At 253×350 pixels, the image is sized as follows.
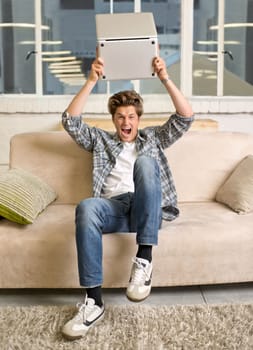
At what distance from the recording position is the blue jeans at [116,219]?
6.85 ft

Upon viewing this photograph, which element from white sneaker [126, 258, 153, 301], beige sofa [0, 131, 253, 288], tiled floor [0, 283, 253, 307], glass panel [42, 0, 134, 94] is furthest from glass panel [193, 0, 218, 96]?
white sneaker [126, 258, 153, 301]

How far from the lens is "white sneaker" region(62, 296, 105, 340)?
1.97 m

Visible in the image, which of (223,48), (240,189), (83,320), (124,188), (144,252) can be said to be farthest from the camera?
(223,48)

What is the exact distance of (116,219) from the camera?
2.29 metres

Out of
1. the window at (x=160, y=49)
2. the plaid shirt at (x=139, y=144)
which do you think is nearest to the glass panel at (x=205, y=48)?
the window at (x=160, y=49)

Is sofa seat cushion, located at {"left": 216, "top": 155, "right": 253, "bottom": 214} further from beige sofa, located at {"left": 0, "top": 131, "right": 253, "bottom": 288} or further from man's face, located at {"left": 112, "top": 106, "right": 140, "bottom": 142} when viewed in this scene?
man's face, located at {"left": 112, "top": 106, "right": 140, "bottom": 142}

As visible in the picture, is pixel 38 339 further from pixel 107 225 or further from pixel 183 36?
pixel 183 36

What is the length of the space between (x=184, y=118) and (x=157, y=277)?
77 centimetres

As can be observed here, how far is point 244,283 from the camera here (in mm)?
2549

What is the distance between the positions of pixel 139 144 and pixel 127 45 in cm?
47

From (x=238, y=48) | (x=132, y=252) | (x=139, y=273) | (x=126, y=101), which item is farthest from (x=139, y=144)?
(x=238, y=48)

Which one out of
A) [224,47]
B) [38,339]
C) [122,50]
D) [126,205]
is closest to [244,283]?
[126,205]

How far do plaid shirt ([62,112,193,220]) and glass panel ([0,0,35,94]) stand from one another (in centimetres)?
256

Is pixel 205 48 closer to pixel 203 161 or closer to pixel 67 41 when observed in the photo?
pixel 67 41
